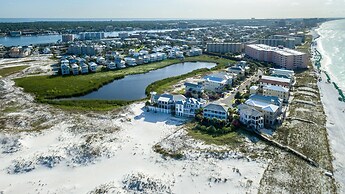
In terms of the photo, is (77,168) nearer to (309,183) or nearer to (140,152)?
(140,152)

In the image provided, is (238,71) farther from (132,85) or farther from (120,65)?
(120,65)

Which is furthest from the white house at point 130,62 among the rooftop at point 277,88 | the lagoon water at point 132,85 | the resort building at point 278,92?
the resort building at point 278,92

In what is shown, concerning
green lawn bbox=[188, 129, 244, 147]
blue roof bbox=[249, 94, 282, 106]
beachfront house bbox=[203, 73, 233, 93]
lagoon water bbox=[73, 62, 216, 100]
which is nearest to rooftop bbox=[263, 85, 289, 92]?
blue roof bbox=[249, 94, 282, 106]

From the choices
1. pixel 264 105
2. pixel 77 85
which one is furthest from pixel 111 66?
pixel 264 105

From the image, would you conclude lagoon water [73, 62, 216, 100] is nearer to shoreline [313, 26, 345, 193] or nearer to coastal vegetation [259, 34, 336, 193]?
coastal vegetation [259, 34, 336, 193]

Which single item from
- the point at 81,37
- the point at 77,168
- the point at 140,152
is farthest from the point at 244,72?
the point at 81,37

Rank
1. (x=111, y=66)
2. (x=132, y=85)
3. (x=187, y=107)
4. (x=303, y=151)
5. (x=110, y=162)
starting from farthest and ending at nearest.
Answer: (x=111, y=66), (x=132, y=85), (x=187, y=107), (x=303, y=151), (x=110, y=162)

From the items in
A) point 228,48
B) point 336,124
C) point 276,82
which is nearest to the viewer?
point 336,124
